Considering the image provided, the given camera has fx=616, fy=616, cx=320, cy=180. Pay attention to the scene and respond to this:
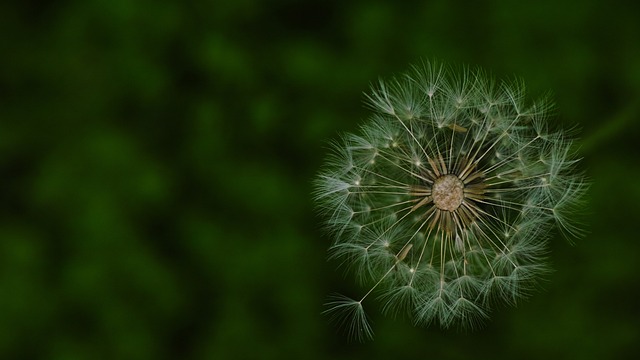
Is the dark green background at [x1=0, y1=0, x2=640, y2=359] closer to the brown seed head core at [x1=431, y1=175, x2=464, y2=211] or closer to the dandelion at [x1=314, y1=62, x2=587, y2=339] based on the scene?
the dandelion at [x1=314, y1=62, x2=587, y2=339]

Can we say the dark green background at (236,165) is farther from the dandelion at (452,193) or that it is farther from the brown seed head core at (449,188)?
the brown seed head core at (449,188)

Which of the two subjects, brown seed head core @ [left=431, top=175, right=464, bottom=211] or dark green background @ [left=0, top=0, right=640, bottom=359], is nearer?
brown seed head core @ [left=431, top=175, right=464, bottom=211]

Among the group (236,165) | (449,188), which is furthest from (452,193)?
(236,165)

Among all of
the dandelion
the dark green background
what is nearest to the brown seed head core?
the dandelion

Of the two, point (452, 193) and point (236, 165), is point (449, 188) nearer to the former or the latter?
point (452, 193)

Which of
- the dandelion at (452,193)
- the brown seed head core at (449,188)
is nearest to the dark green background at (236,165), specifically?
the dandelion at (452,193)

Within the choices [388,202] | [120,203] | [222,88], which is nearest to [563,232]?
[388,202]
